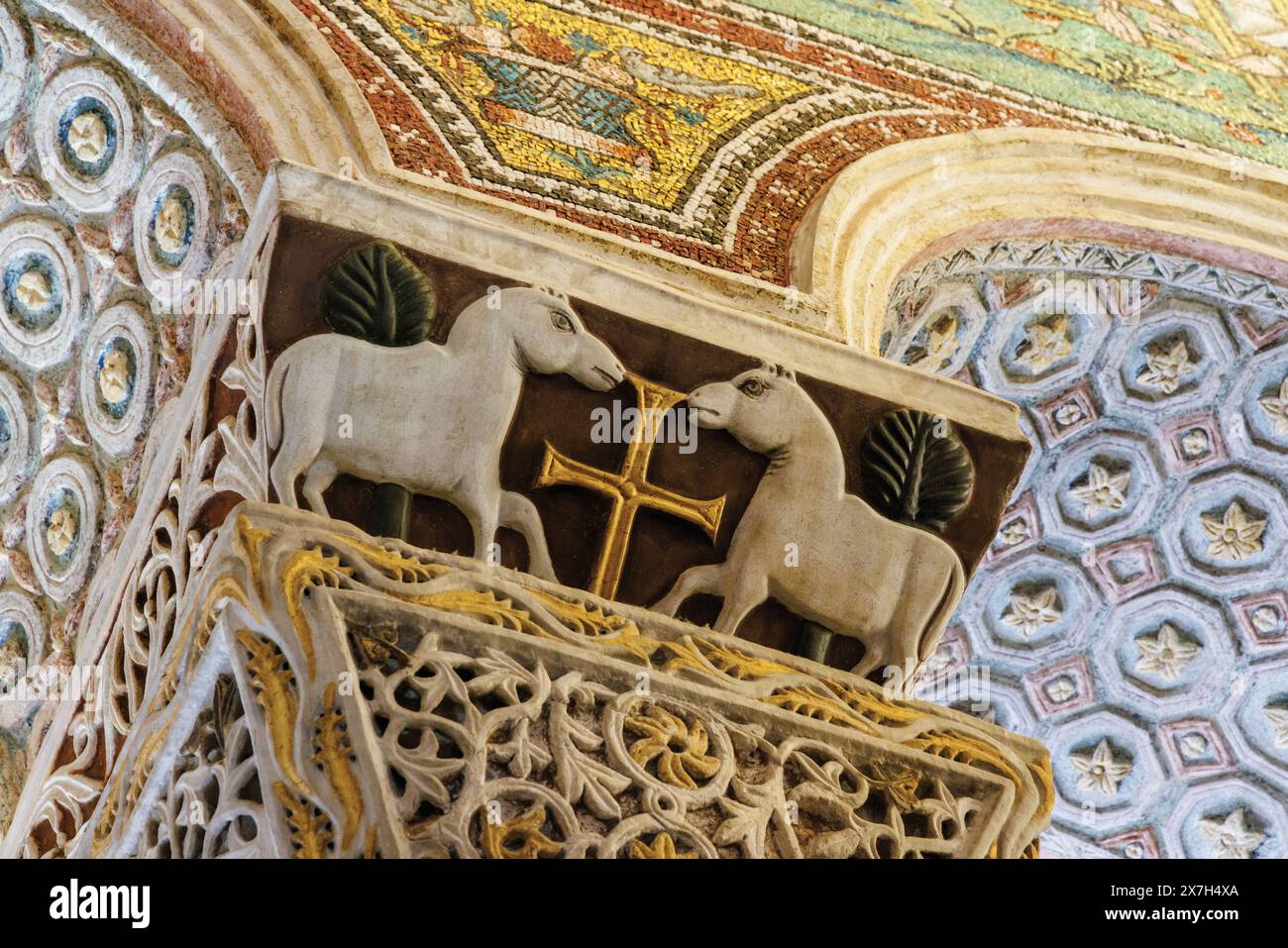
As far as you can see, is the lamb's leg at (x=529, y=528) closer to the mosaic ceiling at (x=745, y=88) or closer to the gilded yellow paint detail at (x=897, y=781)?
the gilded yellow paint detail at (x=897, y=781)

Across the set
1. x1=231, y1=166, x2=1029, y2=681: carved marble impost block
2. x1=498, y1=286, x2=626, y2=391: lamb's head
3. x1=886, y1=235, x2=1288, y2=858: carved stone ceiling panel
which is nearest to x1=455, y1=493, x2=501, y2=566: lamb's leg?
x1=231, y1=166, x2=1029, y2=681: carved marble impost block

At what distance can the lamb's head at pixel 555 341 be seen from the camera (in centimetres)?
293

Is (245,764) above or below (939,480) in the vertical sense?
below

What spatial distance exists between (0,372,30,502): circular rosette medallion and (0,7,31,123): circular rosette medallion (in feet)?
1.95

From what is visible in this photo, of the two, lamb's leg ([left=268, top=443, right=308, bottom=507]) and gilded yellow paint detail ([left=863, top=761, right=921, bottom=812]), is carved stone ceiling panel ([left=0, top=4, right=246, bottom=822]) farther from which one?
gilded yellow paint detail ([left=863, top=761, right=921, bottom=812])

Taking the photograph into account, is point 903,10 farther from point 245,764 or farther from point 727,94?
point 245,764

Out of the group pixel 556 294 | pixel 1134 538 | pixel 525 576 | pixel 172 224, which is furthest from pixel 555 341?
pixel 1134 538

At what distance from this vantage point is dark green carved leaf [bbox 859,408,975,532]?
308cm

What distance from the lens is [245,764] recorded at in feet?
8.02

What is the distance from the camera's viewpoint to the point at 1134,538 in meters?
5.02

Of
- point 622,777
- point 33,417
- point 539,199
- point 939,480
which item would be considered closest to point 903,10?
point 539,199

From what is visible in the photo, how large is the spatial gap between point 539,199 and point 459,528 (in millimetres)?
837

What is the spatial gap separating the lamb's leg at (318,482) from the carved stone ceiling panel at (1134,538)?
6.03 ft

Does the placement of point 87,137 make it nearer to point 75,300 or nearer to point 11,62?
point 11,62
